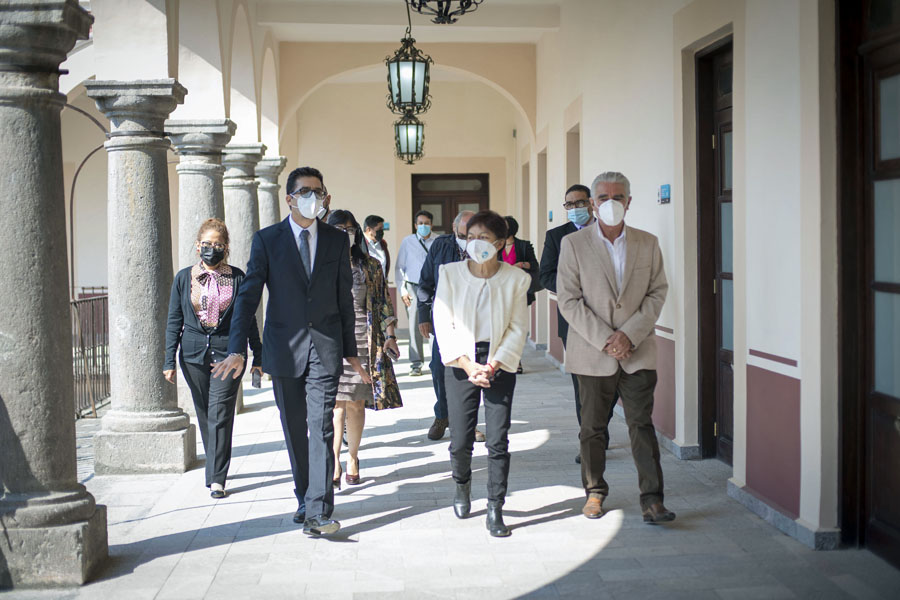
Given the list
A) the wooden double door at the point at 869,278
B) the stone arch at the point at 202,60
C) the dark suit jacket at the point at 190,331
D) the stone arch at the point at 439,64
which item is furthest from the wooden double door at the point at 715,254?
the stone arch at the point at 439,64

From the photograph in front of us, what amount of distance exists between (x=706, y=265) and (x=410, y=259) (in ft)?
15.8

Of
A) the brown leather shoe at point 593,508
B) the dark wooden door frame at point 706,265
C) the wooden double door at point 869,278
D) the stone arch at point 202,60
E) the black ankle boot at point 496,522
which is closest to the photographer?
the wooden double door at point 869,278

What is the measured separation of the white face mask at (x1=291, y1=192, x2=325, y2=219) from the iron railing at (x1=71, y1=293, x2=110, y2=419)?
4661mm

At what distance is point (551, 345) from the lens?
12.6 m

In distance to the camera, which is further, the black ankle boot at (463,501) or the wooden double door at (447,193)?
the wooden double door at (447,193)

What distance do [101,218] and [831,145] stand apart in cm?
1510

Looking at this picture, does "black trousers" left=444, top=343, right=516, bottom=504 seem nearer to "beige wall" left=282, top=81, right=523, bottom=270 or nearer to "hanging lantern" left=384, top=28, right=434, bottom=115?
"hanging lantern" left=384, top=28, right=434, bottom=115

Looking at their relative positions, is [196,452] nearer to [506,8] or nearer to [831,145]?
[831,145]

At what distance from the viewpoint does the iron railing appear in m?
9.09

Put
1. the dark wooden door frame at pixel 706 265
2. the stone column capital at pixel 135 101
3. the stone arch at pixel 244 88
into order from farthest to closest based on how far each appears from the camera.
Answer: the stone arch at pixel 244 88 < the dark wooden door frame at pixel 706 265 < the stone column capital at pixel 135 101

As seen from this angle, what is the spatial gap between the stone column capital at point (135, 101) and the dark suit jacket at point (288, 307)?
6.09ft

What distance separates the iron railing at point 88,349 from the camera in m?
9.09

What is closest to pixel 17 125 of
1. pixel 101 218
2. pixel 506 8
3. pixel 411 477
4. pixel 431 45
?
pixel 411 477

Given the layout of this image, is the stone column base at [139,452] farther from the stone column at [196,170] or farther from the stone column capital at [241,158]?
the stone column capital at [241,158]
